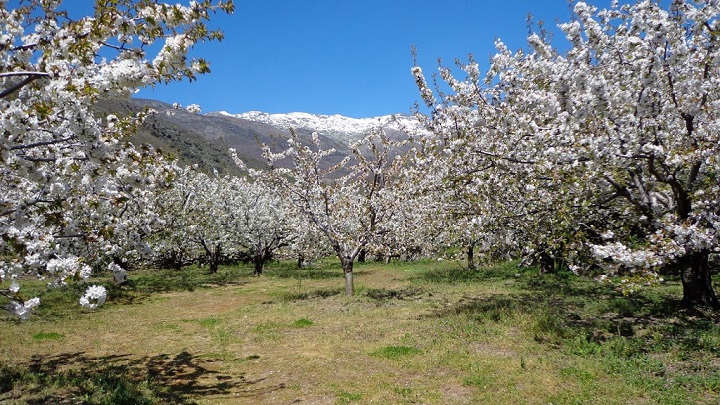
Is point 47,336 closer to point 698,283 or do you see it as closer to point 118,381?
point 118,381

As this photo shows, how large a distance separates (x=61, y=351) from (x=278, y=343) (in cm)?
655

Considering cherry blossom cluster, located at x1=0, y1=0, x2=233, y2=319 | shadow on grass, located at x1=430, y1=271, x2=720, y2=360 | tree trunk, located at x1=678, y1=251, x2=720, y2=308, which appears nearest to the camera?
cherry blossom cluster, located at x1=0, y1=0, x2=233, y2=319

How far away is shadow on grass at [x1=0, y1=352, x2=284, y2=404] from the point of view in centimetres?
951

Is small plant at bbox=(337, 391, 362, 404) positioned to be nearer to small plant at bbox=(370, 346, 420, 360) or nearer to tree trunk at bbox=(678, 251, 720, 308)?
small plant at bbox=(370, 346, 420, 360)

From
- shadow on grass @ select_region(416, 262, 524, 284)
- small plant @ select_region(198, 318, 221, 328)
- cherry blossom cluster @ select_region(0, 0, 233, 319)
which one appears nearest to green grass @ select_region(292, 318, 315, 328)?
small plant @ select_region(198, 318, 221, 328)

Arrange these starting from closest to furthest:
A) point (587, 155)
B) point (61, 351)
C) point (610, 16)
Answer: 1. point (587, 155)
2. point (610, 16)
3. point (61, 351)

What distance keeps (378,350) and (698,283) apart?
408 inches

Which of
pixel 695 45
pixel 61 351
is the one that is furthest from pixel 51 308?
pixel 695 45

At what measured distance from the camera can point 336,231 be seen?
2244cm

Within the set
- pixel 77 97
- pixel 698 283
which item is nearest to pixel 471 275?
pixel 698 283

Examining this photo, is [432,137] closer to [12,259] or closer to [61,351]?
[12,259]

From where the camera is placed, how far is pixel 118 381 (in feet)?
34.3

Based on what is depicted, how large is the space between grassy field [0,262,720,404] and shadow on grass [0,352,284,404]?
0.15 ft

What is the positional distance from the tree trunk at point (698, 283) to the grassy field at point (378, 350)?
0.70 metres
